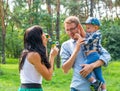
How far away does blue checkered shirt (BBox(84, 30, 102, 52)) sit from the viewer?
10.6 ft

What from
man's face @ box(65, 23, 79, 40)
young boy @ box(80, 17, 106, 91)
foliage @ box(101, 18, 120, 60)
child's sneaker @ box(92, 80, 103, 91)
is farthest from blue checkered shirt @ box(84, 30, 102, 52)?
foliage @ box(101, 18, 120, 60)

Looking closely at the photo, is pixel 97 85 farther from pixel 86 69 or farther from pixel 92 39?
pixel 92 39

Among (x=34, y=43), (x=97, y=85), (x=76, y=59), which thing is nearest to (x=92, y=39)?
(x=76, y=59)

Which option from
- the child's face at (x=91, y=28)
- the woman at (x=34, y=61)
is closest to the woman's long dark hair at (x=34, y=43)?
the woman at (x=34, y=61)

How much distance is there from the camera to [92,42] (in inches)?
128

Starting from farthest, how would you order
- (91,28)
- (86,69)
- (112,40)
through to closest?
1. (112,40)
2. (91,28)
3. (86,69)

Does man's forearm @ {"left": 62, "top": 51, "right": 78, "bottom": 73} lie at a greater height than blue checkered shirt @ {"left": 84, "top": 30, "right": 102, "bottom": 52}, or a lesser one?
lesser

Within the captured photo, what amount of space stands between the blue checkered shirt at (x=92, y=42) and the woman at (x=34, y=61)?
402mm

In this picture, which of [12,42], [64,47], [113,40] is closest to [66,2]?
[12,42]

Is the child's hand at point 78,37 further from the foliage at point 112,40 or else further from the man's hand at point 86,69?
the foliage at point 112,40

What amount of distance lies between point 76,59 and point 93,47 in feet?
0.68

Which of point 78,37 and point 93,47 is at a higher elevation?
point 78,37

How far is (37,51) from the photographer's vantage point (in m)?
3.20

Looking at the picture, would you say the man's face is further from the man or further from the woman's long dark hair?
the woman's long dark hair
